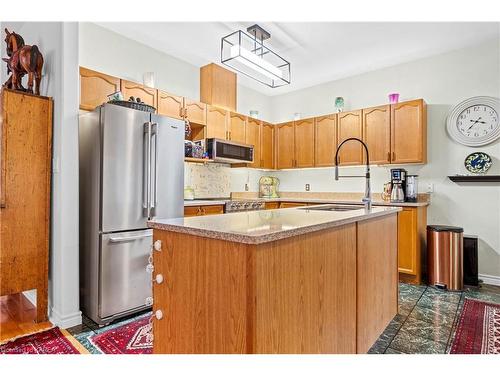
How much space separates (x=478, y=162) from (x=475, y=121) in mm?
489

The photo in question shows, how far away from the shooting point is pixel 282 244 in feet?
4.09

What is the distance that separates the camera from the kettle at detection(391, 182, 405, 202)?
12.6ft

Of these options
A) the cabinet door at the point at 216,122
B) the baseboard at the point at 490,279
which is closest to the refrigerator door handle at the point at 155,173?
the cabinet door at the point at 216,122

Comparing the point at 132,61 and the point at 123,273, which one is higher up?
the point at 132,61

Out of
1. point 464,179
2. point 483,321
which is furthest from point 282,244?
point 464,179

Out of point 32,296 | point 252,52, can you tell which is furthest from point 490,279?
point 32,296

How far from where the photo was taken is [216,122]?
426 centimetres

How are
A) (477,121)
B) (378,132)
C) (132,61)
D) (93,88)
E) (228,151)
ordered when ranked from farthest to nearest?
(228,151) < (378,132) < (132,61) < (477,121) < (93,88)

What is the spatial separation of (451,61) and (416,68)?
394 mm

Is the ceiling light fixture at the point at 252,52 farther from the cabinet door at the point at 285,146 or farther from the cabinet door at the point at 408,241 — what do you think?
the cabinet door at the point at 408,241

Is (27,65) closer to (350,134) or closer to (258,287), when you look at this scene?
(258,287)

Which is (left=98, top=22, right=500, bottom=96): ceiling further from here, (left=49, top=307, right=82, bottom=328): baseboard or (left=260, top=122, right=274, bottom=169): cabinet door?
(left=49, top=307, right=82, bottom=328): baseboard

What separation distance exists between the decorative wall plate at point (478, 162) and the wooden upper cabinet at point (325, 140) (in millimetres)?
1624

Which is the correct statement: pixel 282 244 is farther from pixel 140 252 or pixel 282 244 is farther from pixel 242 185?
pixel 242 185
